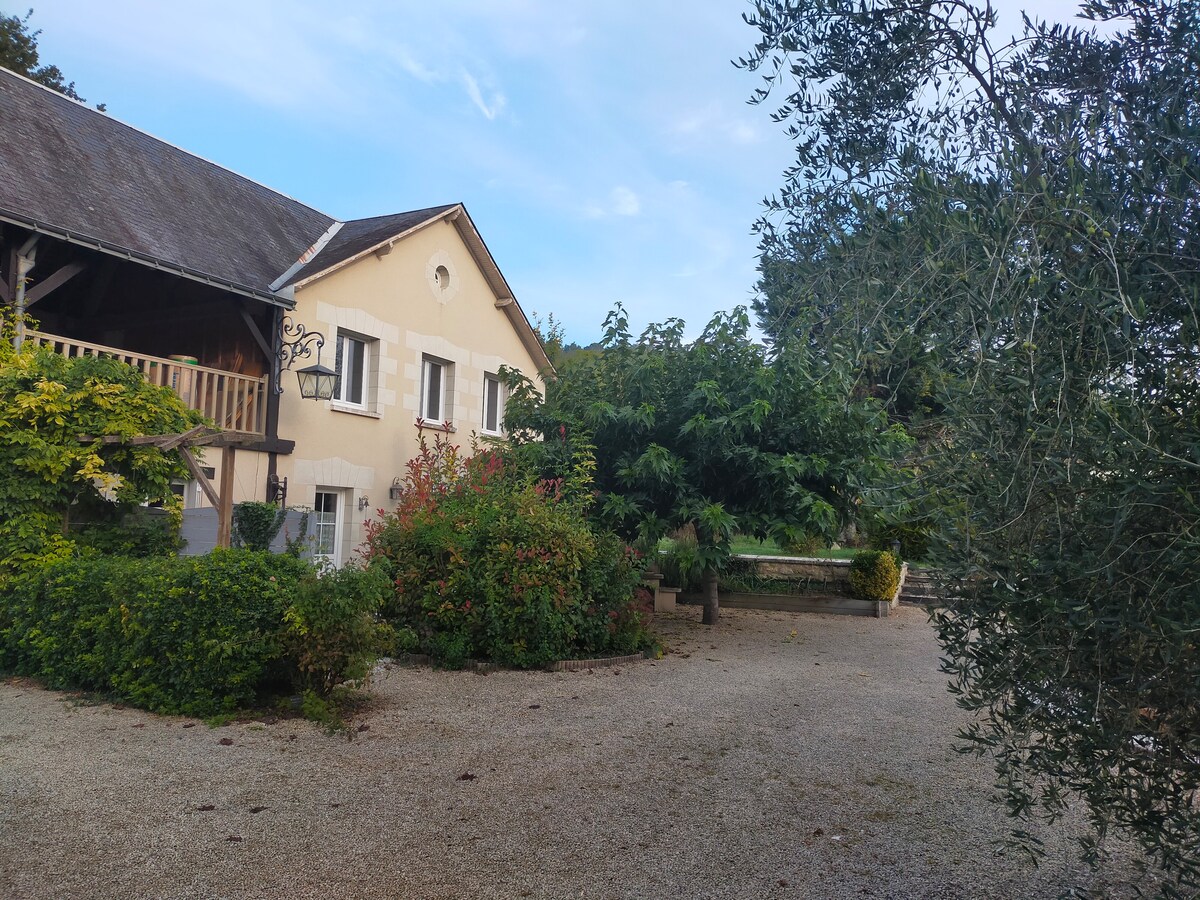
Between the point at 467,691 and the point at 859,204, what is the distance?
5795 millimetres

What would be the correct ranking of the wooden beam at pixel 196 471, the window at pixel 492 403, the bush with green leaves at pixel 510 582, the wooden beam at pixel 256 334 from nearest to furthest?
the wooden beam at pixel 196 471
the bush with green leaves at pixel 510 582
the wooden beam at pixel 256 334
the window at pixel 492 403

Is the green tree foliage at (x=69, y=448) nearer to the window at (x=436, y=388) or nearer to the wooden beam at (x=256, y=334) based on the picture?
the wooden beam at (x=256, y=334)

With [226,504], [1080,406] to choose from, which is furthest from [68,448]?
[1080,406]

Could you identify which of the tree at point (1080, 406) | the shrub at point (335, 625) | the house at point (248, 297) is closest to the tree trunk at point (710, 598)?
the house at point (248, 297)

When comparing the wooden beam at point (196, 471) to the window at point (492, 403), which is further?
the window at point (492, 403)

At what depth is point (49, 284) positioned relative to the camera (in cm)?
965

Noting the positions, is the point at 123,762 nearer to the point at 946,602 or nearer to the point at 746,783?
the point at 746,783

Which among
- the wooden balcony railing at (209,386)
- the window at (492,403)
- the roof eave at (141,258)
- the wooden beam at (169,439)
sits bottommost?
the wooden beam at (169,439)

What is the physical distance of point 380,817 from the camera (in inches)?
181

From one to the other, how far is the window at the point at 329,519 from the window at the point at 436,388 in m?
2.60

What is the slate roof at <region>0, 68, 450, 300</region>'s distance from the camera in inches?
409

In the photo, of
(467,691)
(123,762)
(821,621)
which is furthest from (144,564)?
(821,621)

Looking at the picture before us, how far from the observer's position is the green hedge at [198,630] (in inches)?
250

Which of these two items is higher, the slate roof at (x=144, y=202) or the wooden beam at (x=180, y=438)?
the slate roof at (x=144, y=202)
